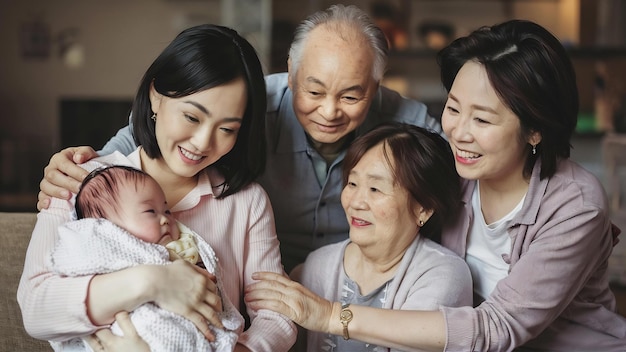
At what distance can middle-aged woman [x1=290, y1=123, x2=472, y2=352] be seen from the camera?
2.08 metres

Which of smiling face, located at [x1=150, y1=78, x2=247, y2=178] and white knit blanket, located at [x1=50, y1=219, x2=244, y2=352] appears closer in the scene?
white knit blanket, located at [x1=50, y1=219, x2=244, y2=352]

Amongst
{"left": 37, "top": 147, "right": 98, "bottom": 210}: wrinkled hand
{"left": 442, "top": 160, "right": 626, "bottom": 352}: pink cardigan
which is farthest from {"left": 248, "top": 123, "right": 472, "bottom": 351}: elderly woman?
{"left": 37, "top": 147, "right": 98, "bottom": 210}: wrinkled hand

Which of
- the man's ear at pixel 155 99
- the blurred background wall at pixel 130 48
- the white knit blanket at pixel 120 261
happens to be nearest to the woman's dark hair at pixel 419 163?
the man's ear at pixel 155 99

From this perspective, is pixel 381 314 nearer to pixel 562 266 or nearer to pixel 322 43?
pixel 562 266

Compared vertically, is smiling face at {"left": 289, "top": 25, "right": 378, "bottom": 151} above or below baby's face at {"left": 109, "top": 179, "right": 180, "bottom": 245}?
above

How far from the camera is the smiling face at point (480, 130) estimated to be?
199 cm

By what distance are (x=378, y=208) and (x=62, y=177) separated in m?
0.84

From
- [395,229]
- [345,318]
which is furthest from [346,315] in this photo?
[395,229]

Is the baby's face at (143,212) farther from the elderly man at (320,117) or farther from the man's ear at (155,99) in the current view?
the elderly man at (320,117)

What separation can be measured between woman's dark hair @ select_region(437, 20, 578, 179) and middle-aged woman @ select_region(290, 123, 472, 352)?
282 millimetres

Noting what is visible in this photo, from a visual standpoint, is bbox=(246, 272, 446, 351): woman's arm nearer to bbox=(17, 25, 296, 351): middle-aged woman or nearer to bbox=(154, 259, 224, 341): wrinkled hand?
bbox=(17, 25, 296, 351): middle-aged woman

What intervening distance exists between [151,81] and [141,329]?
0.64m

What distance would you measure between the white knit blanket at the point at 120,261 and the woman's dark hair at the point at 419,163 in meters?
0.71

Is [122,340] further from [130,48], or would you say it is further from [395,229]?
[130,48]
